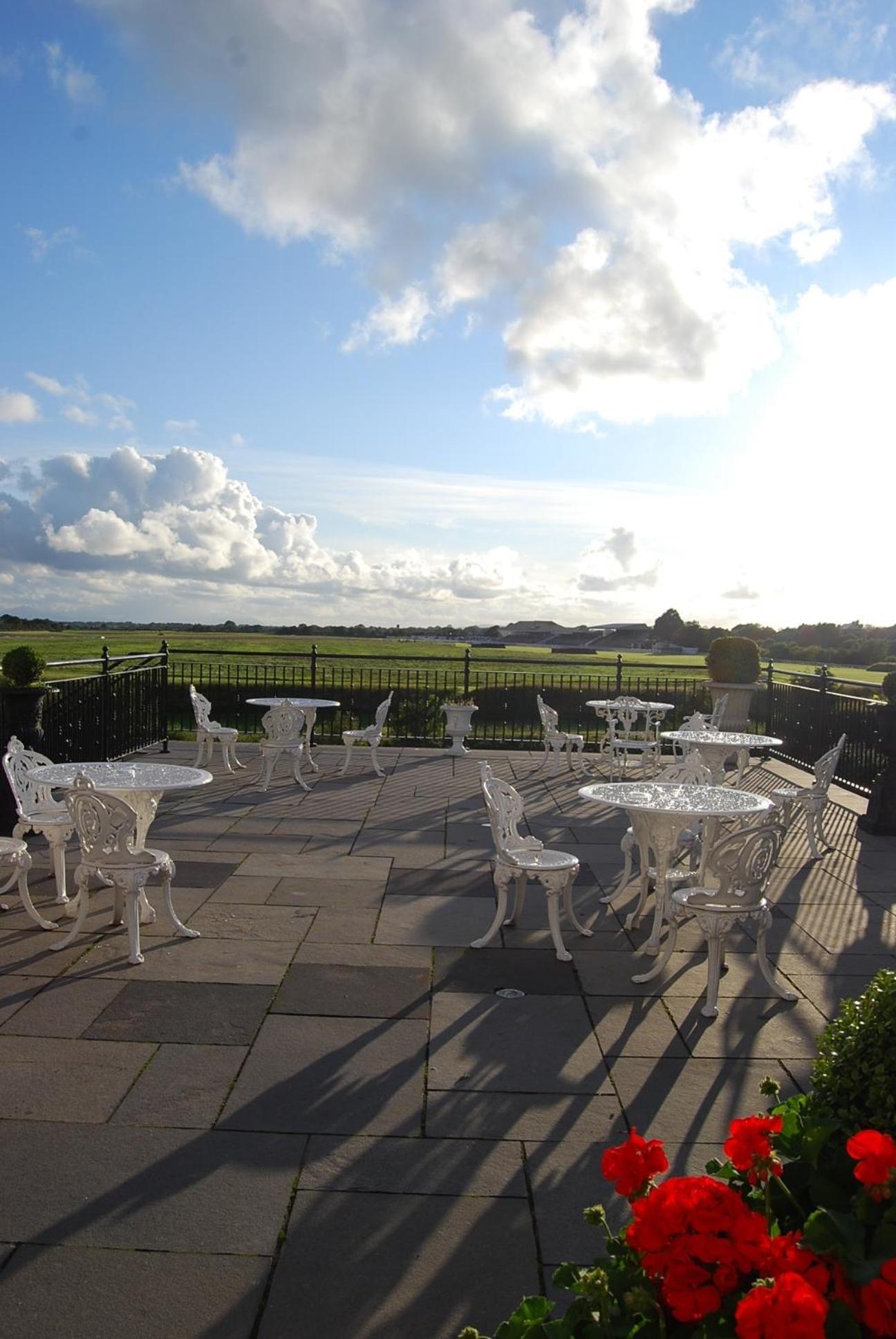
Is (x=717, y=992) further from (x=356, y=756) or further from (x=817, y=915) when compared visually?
(x=356, y=756)

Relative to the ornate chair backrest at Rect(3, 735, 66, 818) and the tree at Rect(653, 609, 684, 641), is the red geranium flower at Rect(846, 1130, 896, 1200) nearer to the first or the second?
the ornate chair backrest at Rect(3, 735, 66, 818)

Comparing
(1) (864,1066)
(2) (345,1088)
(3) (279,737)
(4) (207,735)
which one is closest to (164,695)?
(4) (207,735)

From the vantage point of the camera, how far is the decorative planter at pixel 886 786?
7.95 meters

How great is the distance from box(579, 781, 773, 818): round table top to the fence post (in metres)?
7.76

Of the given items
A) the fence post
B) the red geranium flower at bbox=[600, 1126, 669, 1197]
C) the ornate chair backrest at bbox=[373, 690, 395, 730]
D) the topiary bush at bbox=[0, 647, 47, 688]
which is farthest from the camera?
the fence post

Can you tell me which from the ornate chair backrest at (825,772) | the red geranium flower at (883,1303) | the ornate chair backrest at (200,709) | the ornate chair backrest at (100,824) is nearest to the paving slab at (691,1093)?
the red geranium flower at (883,1303)

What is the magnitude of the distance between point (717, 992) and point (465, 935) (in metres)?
1.43

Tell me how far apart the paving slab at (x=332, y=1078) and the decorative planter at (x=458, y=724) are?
27.6 ft

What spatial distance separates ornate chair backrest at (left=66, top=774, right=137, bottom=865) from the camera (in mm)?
4504

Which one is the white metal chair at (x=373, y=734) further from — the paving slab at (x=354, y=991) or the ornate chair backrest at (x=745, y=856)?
the ornate chair backrest at (x=745, y=856)

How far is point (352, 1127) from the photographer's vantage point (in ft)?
9.92

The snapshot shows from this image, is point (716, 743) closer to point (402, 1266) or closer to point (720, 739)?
point (720, 739)

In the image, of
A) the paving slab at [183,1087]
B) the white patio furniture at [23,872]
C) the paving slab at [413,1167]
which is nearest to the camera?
the paving slab at [413,1167]

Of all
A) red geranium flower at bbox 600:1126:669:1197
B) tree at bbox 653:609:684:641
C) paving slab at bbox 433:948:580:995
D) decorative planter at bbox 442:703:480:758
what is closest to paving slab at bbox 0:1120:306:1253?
red geranium flower at bbox 600:1126:669:1197
